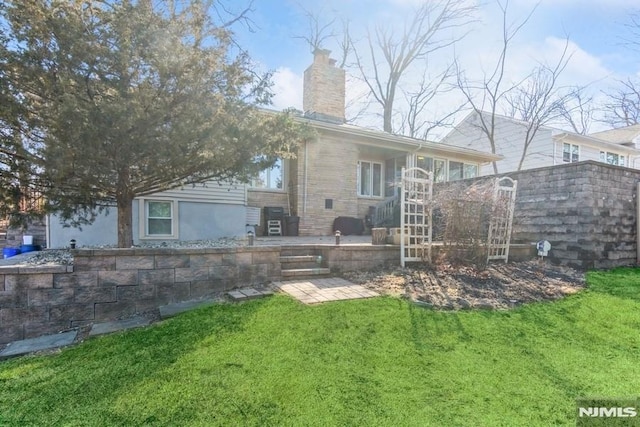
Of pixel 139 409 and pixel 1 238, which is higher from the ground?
pixel 1 238

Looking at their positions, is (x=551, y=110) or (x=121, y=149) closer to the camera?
(x=121, y=149)

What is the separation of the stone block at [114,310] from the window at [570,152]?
59.6ft

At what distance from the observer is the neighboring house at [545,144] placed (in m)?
15.7

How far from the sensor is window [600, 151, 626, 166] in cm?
1719

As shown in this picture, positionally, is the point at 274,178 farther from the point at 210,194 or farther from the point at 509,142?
the point at 509,142

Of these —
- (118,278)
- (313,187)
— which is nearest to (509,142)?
(313,187)

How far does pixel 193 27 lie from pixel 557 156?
16903 mm

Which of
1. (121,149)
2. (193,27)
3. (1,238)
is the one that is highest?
(193,27)

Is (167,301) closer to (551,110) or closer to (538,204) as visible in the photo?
(538,204)

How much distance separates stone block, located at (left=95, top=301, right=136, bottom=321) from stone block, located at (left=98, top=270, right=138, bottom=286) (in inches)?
8.9

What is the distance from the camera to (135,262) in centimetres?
408

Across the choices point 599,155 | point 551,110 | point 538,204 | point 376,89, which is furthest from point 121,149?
point 599,155

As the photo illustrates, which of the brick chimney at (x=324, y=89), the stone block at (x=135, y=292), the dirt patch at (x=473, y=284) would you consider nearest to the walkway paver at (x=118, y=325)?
the stone block at (x=135, y=292)

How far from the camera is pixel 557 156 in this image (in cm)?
1557
